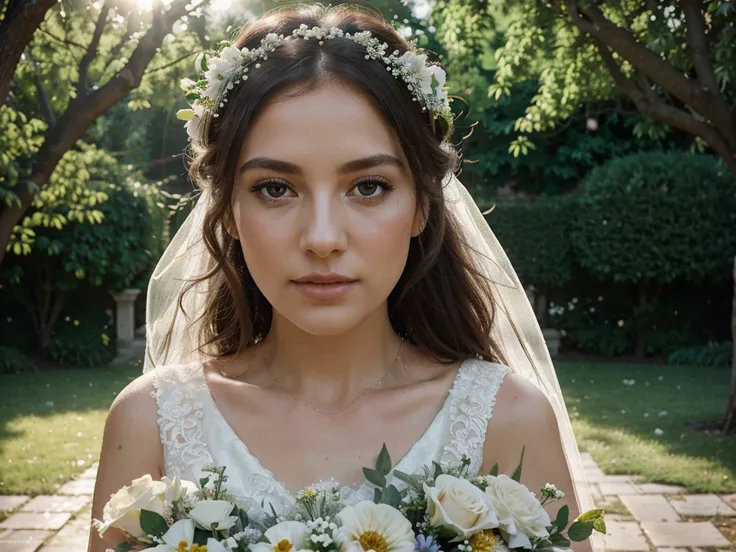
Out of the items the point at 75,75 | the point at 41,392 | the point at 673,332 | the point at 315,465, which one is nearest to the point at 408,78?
the point at 315,465

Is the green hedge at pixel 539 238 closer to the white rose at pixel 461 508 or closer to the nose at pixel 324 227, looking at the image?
the nose at pixel 324 227

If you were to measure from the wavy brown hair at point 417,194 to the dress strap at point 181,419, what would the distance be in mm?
193

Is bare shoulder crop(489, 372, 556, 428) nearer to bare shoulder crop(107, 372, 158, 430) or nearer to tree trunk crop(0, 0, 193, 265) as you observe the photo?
bare shoulder crop(107, 372, 158, 430)

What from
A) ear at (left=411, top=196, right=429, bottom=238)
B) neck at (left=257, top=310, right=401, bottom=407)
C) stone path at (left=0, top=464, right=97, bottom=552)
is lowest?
stone path at (left=0, top=464, right=97, bottom=552)

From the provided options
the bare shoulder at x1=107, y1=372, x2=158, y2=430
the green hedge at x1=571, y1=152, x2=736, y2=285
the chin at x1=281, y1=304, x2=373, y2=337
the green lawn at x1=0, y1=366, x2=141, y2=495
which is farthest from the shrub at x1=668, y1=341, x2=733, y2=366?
the chin at x1=281, y1=304, x2=373, y2=337

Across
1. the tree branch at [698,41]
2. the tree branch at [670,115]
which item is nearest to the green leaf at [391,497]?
the tree branch at [698,41]

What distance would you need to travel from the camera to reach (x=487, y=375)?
229cm

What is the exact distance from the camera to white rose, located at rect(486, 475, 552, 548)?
1703 millimetres

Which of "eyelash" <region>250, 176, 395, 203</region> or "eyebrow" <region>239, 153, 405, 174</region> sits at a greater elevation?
"eyebrow" <region>239, 153, 405, 174</region>

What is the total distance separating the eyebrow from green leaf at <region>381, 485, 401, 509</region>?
2.19 feet

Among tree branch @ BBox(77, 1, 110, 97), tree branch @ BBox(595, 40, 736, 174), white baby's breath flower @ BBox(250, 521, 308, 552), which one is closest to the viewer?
white baby's breath flower @ BBox(250, 521, 308, 552)

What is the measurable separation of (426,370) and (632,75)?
6986 millimetres

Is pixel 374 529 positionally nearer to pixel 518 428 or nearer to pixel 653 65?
pixel 518 428

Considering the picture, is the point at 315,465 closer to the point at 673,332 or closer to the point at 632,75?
the point at 632,75
